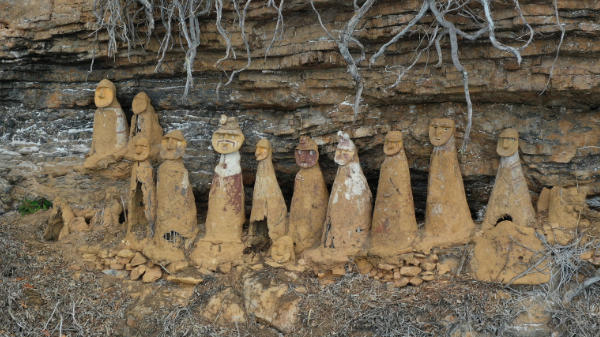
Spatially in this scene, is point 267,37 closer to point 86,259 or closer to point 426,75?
point 426,75

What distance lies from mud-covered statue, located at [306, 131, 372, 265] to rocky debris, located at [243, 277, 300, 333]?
17.0 inches

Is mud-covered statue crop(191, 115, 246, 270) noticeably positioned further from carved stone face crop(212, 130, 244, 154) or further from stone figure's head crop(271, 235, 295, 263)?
stone figure's head crop(271, 235, 295, 263)

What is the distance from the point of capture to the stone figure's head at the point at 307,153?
19.8 feet

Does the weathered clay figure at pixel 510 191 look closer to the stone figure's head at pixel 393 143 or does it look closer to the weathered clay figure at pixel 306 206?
the stone figure's head at pixel 393 143

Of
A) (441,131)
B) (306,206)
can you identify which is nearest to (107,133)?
(306,206)

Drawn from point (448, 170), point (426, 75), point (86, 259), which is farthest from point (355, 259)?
point (86, 259)

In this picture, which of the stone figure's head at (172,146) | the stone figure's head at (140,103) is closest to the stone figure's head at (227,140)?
the stone figure's head at (172,146)

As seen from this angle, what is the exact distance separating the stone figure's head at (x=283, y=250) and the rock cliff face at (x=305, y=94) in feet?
3.17

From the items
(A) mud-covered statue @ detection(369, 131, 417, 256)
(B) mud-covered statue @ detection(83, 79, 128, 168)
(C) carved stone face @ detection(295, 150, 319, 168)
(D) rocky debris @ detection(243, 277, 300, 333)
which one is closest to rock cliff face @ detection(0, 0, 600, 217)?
(B) mud-covered statue @ detection(83, 79, 128, 168)

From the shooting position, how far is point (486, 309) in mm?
5199

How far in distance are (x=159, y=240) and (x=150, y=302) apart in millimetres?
639

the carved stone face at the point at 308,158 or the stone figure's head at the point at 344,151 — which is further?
the carved stone face at the point at 308,158

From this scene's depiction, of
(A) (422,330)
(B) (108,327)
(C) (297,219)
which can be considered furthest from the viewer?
(C) (297,219)

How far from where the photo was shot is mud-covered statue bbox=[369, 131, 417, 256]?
5.74 meters
